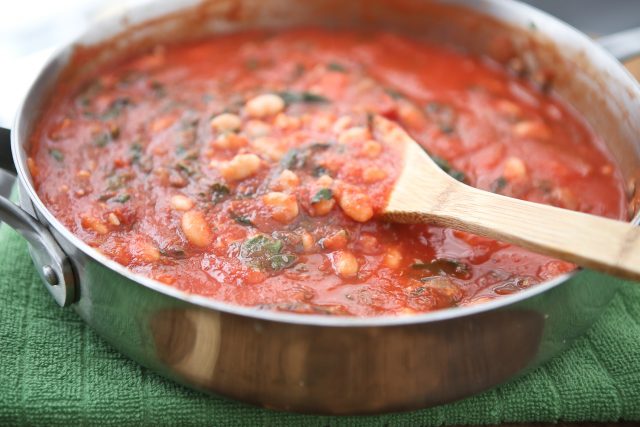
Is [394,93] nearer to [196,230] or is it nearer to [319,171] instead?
[319,171]

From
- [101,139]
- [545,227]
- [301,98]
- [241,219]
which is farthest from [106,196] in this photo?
[545,227]

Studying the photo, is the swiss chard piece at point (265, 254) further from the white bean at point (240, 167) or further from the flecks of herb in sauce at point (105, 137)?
the flecks of herb in sauce at point (105, 137)

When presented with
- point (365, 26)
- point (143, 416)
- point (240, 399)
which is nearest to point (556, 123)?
point (365, 26)

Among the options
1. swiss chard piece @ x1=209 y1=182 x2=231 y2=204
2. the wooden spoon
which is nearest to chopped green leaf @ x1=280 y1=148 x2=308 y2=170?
swiss chard piece @ x1=209 y1=182 x2=231 y2=204

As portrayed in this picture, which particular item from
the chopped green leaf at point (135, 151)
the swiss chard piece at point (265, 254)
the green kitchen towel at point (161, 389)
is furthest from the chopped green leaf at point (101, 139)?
the swiss chard piece at point (265, 254)

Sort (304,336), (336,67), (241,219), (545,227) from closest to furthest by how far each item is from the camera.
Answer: (304,336)
(545,227)
(241,219)
(336,67)

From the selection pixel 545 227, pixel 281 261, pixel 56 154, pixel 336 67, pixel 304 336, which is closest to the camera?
pixel 304 336

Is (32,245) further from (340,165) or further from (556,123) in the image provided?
(556,123)
